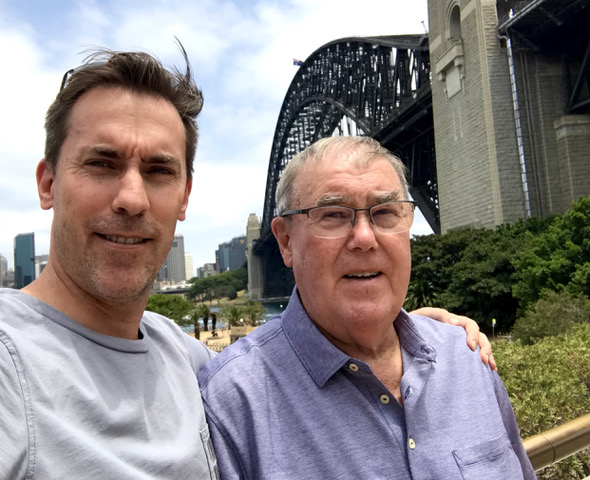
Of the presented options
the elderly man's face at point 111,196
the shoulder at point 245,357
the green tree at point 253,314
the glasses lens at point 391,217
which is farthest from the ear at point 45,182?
the green tree at point 253,314

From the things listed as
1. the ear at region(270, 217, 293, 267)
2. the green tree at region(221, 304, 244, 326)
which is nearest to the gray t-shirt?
the ear at region(270, 217, 293, 267)

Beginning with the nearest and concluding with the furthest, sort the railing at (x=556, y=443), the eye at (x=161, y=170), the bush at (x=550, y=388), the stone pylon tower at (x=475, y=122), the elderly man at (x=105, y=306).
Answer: the elderly man at (x=105, y=306), the eye at (x=161, y=170), the railing at (x=556, y=443), the bush at (x=550, y=388), the stone pylon tower at (x=475, y=122)

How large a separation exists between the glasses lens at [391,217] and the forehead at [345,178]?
69 millimetres

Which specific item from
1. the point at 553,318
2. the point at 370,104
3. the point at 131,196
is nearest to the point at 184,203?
the point at 131,196

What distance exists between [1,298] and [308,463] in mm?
1284

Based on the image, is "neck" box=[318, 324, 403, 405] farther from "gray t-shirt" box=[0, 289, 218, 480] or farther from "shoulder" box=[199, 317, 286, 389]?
"gray t-shirt" box=[0, 289, 218, 480]

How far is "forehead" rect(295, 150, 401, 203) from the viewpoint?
2338mm

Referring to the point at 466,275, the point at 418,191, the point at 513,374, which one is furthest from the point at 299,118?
the point at 513,374

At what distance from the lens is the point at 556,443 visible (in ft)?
9.68

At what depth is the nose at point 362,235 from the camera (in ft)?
7.38

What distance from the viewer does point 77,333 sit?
69.8 inches

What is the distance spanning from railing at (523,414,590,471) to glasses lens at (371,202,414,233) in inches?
57.9

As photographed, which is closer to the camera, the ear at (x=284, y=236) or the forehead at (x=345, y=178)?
the forehead at (x=345, y=178)

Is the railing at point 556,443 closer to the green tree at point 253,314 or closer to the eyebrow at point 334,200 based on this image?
the eyebrow at point 334,200
